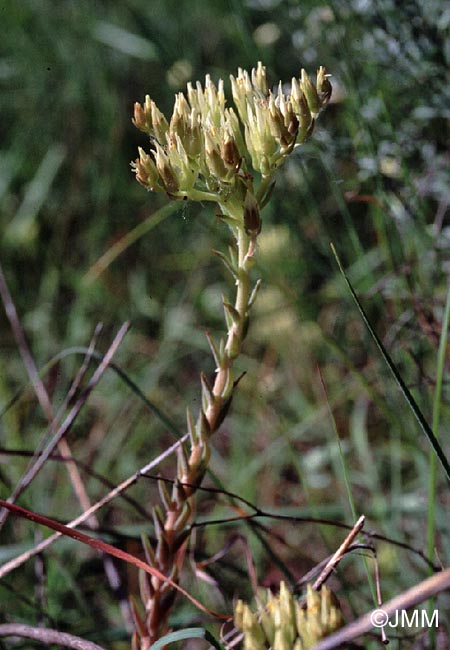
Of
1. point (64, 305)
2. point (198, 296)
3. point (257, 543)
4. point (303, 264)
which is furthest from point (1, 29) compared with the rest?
point (257, 543)

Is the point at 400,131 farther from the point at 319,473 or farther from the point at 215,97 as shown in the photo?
the point at 215,97

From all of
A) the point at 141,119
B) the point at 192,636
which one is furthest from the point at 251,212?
the point at 192,636

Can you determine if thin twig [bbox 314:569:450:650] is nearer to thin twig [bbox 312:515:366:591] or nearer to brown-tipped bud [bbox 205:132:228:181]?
thin twig [bbox 312:515:366:591]

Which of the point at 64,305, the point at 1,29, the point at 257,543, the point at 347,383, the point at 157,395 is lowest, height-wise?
the point at 257,543

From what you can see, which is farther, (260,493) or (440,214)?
(260,493)

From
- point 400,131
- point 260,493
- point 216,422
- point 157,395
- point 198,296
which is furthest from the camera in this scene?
point 198,296

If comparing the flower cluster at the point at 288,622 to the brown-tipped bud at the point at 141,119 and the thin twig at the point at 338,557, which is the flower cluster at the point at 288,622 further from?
the brown-tipped bud at the point at 141,119

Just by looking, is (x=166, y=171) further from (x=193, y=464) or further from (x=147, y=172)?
(x=193, y=464)
